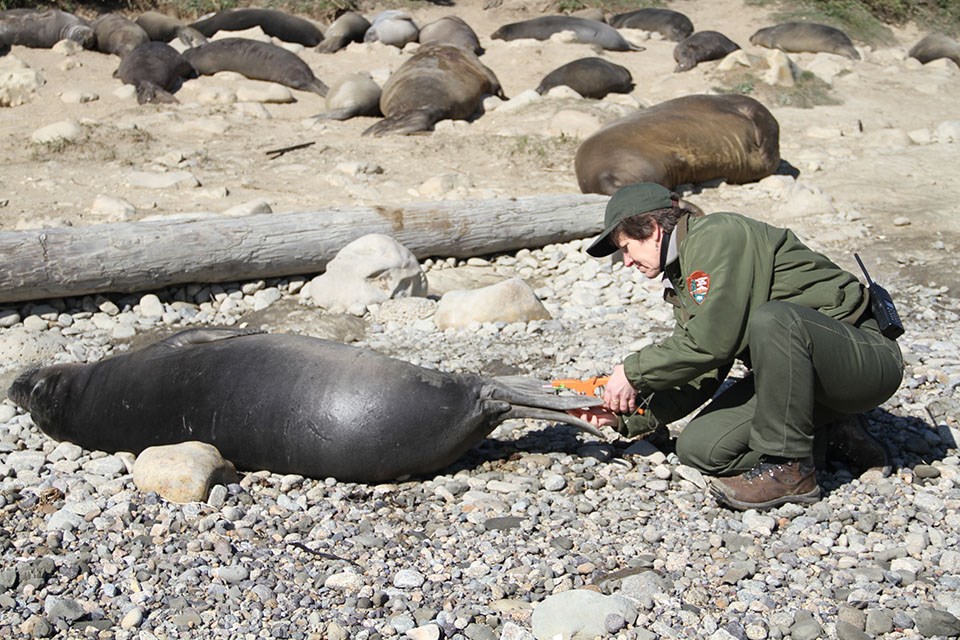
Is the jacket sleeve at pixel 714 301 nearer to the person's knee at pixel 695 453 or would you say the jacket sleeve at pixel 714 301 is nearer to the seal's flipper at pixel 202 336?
the person's knee at pixel 695 453

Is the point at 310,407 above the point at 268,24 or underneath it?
above

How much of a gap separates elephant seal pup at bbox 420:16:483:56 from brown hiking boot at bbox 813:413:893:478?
9.84m

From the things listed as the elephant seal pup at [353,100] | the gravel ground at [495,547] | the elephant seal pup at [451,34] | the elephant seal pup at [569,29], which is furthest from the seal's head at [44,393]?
the elephant seal pup at [569,29]

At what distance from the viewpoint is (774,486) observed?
355 centimetres

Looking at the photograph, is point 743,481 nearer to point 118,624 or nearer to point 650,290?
point 118,624

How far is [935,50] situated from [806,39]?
1.73 meters

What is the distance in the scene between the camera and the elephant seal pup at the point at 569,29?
13547 mm

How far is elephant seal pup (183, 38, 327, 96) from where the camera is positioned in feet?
37.7

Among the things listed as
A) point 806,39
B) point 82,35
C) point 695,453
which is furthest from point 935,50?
point 695,453

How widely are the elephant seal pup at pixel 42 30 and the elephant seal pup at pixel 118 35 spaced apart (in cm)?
12

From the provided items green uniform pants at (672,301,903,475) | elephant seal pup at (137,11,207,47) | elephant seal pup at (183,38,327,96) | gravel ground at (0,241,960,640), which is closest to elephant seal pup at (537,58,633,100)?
elephant seal pup at (183,38,327,96)

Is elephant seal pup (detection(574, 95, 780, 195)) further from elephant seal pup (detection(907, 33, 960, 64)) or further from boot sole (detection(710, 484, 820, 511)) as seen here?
elephant seal pup (detection(907, 33, 960, 64))

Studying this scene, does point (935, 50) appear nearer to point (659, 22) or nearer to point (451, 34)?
point (659, 22)

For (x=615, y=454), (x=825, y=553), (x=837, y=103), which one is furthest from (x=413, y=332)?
(x=837, y=103)
